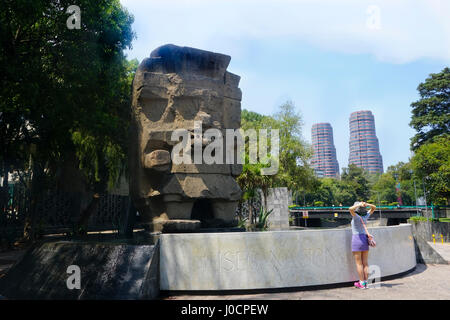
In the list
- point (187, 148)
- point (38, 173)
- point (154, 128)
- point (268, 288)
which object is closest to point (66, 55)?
point (154, 128)

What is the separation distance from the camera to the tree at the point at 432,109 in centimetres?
3334

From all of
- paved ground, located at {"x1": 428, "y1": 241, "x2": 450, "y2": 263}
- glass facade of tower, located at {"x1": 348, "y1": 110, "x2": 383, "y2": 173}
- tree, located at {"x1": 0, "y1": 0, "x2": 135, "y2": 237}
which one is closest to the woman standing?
paved ground, located at {"x1": 428, "y1": 241, "x2": 450, "y2": 263}

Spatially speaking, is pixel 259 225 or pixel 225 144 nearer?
pixel 225 144

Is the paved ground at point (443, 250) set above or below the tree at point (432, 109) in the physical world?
below

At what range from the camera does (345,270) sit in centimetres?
599

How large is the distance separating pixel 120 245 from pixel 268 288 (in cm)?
262

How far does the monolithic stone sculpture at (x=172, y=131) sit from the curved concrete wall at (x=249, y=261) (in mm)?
1761

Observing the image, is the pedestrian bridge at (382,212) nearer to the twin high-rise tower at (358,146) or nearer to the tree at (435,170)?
the tree at (435,170)

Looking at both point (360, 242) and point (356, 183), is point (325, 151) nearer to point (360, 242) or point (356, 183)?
point (356, 183)

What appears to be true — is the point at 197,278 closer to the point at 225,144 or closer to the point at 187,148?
the point at 187,148

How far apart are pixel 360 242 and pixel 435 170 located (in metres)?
20.8

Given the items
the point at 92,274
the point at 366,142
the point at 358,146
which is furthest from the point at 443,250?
the point at 358,146

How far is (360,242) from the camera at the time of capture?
582 centimetres

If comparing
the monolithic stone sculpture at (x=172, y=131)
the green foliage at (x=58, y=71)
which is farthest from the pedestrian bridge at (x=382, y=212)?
the monolithic stone sculpture at (x=172, y=131)
